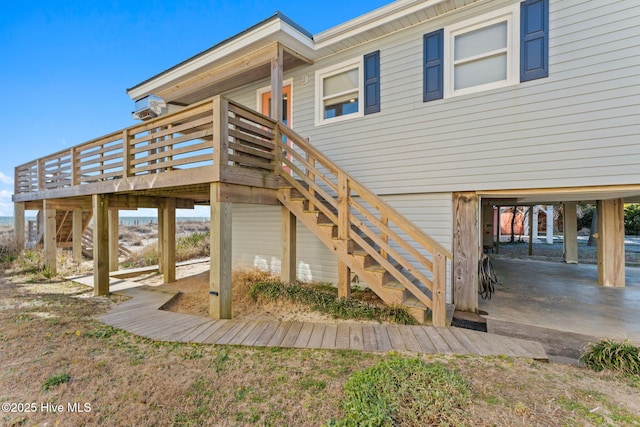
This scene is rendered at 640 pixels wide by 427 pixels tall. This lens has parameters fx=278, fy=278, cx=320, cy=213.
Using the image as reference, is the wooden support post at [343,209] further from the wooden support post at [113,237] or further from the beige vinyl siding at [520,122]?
the wooden support post at [113,237]

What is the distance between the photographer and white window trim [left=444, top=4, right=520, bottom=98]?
425cm

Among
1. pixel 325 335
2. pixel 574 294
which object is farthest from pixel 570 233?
pixel 325 335

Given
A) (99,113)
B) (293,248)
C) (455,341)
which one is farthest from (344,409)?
(99,113)

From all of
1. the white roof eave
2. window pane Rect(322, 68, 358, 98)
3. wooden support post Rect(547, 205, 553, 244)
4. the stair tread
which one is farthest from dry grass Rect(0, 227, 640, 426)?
wooden support post Rect(547, 205, 553, 244)

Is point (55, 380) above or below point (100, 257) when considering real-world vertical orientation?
below

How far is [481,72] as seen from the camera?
4586 millimetres

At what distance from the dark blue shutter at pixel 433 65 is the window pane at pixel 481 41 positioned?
26 cm

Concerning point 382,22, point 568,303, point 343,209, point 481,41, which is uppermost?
point 382,22

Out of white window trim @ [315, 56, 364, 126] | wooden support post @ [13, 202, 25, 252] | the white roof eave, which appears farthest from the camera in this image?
wooden support post @ [13, 202, 25, 252]

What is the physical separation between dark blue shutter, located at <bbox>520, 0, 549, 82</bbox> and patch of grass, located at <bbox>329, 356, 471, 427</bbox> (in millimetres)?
4446

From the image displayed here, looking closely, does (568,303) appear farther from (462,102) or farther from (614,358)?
(462,102)

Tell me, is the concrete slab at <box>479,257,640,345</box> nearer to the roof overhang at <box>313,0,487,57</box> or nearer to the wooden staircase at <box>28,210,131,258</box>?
the roof overhang at <box>313,0,487,57</box>

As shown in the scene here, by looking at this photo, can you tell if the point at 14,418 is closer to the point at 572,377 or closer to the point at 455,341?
the point at 455,341

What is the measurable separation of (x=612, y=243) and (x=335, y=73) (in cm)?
703
